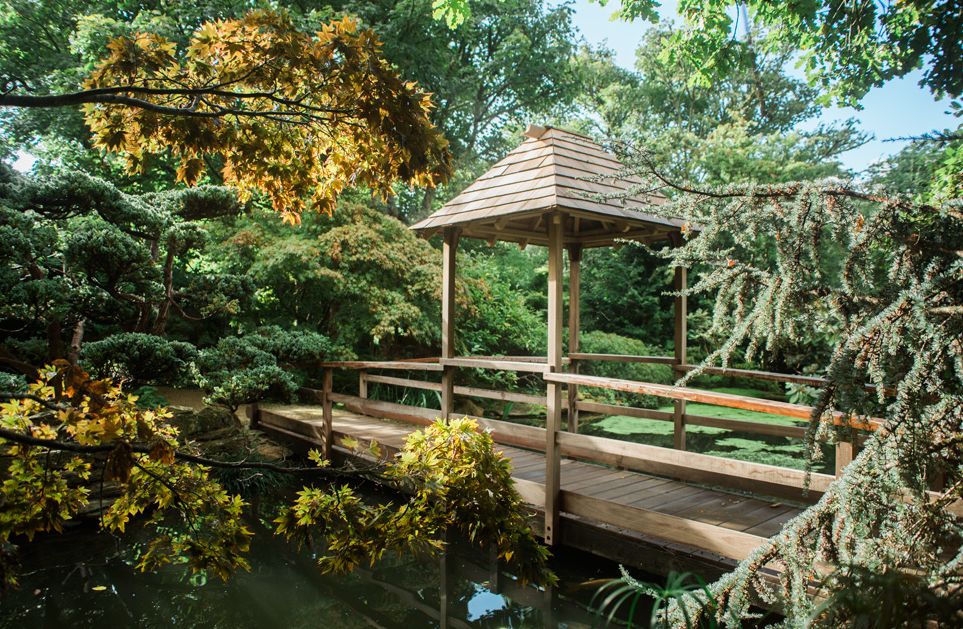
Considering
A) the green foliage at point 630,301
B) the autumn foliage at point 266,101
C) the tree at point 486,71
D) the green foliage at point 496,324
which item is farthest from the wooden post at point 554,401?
the tree at point 486,71

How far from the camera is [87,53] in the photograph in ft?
33.6

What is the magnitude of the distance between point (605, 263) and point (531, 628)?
11.1m

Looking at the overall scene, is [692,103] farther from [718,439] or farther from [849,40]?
[718,439]

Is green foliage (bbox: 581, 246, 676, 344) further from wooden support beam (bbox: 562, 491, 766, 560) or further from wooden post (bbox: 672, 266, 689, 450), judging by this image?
wooden support beam (bbox: 562, 491, 766, 560)

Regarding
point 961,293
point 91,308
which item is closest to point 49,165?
point 91,308

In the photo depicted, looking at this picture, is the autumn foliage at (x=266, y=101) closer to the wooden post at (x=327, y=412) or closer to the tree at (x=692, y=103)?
the wooden post at (x=327, y=412)

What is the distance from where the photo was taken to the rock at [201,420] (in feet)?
19.9

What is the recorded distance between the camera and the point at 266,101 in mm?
3172

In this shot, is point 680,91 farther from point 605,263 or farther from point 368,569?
point 368,569

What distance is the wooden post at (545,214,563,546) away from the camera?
422 cm

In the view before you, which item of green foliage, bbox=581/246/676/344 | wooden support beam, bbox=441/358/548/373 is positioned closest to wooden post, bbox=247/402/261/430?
wooden support beam, bbox=441/358/548/373

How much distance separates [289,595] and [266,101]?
10.2ft

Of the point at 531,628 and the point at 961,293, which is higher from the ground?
the point at 961,293

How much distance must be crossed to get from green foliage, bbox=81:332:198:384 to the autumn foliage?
2.35 m
